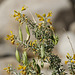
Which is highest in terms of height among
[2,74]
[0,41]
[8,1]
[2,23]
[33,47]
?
[8,1]

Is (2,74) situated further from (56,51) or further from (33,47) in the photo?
(33,47)

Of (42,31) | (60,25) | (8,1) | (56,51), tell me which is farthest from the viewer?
(8,1)

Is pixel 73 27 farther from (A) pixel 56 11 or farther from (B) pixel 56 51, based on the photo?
(B) pixel 56 51

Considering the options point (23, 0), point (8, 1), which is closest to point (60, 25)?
point (23, 0)

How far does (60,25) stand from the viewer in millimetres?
3629

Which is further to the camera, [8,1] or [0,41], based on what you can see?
[8,1]

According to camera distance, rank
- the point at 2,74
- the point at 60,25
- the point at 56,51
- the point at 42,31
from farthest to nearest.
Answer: the point at 60,25, the point at 56,51, the point at 2,74, the point at 42,31

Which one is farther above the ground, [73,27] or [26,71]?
[73,27]

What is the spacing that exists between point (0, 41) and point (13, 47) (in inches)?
11.3

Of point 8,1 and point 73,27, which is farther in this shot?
point 8,1

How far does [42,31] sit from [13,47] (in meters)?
2.44

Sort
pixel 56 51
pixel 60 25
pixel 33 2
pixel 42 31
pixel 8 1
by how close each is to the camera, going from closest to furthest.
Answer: pixel 42 31, pixel 56 51, pixel 60 25, pixel 33 2, pixel 8 1

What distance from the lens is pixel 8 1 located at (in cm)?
422

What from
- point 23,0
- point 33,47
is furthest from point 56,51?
point 33,47
